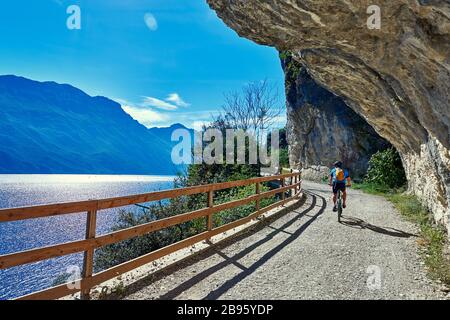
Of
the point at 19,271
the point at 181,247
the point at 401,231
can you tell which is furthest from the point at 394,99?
the point at 19,271

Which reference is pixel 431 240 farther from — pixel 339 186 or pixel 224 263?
pixel 224 263

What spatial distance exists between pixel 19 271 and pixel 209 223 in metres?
24.1

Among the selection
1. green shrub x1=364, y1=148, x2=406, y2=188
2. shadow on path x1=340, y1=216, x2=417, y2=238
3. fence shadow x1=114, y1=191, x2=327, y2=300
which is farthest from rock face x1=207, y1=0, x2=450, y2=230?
green shrub x1=364, y1=148, x2=406, y2=188

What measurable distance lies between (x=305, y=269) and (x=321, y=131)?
110ft

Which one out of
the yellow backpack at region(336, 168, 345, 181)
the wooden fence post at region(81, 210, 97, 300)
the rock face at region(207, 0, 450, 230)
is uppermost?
the rock face at region(207, 0, 450, 230)

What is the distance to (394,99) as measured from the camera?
10.6 meters

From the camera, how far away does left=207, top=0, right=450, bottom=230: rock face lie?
6258 mm

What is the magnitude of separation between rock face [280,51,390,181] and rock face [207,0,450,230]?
19.6 meters

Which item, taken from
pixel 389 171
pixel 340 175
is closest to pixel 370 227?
pixel 340 175

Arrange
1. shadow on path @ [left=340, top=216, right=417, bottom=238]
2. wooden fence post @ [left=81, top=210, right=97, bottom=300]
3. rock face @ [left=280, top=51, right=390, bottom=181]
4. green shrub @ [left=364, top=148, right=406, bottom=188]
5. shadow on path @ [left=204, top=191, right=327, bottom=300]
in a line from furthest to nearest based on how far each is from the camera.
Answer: rock face @ [left=280, top=51, right=390, bottom=181]
green shrub @ [left=364, top=148, right=406, bottom=188]
shadow on path @ [left=340, top=216, right=417, bottom=238]
shadow on path @ [left=204, top=191, right=327, bottom=300]
wooden fence post @ [left=81, top=210, right=97, bottom=300]

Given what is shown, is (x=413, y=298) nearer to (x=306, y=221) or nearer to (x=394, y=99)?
(x=306, y=221)

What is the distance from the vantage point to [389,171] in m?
22.3

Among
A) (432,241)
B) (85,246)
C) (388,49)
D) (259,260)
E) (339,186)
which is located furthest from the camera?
(339,186)

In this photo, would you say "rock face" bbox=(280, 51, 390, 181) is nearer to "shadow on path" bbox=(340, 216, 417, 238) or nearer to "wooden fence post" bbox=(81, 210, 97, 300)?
"shadow on path" bbox=(340, 216, 417, 238)
